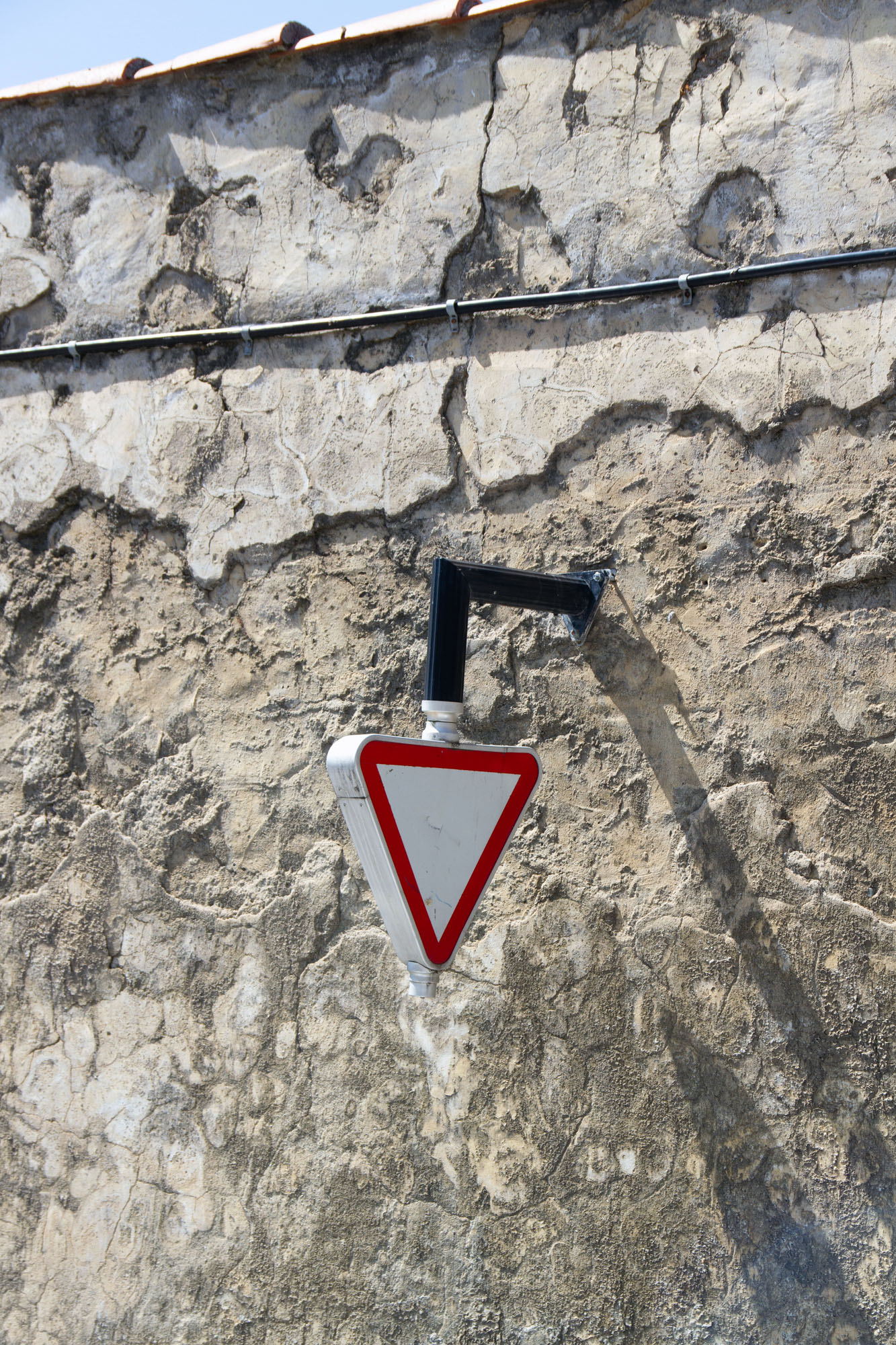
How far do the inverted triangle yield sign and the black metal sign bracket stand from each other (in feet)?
0.20

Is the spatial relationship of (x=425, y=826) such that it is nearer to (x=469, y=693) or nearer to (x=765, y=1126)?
(x=469, y=693)

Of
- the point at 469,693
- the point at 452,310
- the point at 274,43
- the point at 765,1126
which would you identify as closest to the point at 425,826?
the point at 469,693

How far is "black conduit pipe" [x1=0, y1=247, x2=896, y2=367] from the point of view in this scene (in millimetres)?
1533

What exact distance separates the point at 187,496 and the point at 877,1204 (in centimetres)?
166

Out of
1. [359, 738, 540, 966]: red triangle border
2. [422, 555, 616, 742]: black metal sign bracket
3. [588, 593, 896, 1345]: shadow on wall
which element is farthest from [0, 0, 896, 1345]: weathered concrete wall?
[359, 738, 540, 966]: red triangle border

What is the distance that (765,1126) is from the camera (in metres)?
1.47

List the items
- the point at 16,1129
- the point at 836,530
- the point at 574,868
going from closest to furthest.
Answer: the point at 836,530, the point at 574,868, the point at 16,1129

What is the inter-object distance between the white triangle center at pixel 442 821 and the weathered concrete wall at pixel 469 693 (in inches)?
17.0

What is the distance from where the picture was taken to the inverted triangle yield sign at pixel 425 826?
116 centimetres

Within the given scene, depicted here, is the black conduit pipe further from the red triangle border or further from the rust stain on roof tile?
the red triangle border

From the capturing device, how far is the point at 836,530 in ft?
4.99

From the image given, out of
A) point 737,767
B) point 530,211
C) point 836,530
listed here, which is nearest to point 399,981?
point 737,767

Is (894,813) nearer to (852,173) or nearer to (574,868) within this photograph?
(574,868)

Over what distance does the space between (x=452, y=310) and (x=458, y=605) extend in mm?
680
